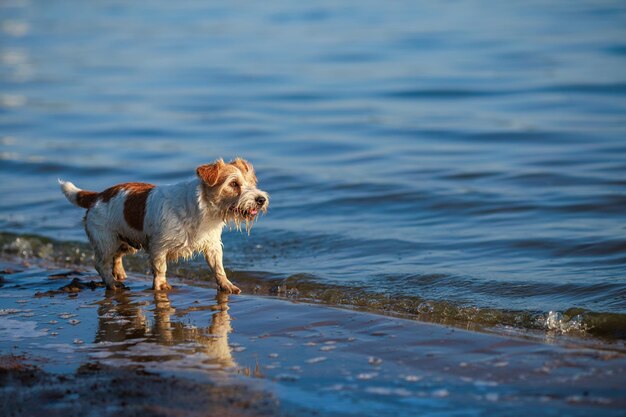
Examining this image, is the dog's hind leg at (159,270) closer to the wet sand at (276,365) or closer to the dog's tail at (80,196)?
the wet sand at (276,365)

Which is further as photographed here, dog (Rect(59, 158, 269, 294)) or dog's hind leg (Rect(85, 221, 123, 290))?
dog's hind leg (Rect(85, 221, 123, 290))

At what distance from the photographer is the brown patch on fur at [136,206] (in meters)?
9.10

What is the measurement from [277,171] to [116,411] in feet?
33.2

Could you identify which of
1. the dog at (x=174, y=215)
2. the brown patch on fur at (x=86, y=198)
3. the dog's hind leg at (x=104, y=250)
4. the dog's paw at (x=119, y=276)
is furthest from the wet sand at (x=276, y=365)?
the brown patch on fur at (x=86, y=198)

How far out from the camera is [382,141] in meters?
17.9

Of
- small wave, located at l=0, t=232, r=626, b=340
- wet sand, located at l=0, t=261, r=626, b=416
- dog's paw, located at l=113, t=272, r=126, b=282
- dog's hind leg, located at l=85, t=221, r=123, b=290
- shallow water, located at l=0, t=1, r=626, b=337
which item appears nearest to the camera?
wet sand, located at l=0, t=261, r=626, b=416

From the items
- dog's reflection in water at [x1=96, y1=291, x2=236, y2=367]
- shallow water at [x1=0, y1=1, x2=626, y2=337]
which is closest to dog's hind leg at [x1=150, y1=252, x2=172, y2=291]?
dog's reflection in water at [x1=96, y1=291, x2=236, y2=367]

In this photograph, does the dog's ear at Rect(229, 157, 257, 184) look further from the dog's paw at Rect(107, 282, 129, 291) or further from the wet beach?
the dog's paw at Rect(107, 282, 129, 291)

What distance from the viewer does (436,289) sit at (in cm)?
930

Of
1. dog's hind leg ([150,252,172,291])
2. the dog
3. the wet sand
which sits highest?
the dog

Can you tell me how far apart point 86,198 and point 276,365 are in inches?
151

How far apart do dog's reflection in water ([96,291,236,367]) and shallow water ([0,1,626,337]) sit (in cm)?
154

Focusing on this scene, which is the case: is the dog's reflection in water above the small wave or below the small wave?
below

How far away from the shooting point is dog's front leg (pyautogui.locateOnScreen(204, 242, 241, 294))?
9.15 metres
